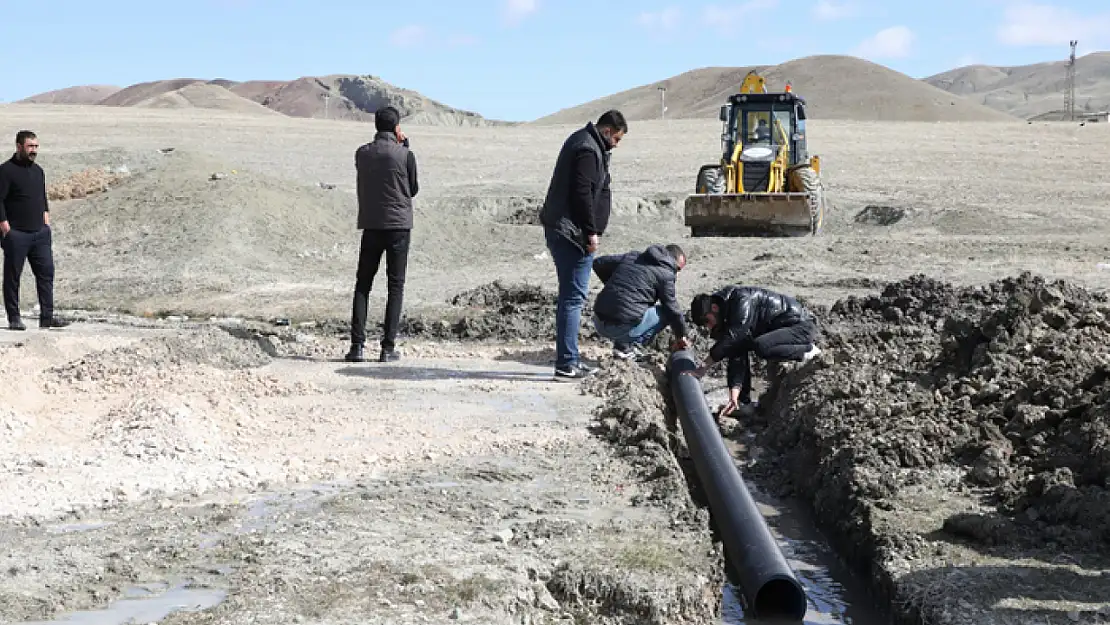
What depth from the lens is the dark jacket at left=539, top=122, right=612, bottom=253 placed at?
8227 mm

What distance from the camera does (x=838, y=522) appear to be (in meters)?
6.76

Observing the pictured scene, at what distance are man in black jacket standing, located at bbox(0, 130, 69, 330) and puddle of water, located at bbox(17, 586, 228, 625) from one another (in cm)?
664

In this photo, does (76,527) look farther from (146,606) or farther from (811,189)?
(811,189)

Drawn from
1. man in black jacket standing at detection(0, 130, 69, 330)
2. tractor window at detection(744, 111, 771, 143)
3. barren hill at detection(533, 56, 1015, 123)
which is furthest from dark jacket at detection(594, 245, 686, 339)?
barren hill at detection(533, 56, 1015, 123)

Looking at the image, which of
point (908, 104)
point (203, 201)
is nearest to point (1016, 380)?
point (203, 201)

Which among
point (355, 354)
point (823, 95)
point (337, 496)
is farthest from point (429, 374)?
point (823, 95)

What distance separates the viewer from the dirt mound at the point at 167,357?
27.5ft

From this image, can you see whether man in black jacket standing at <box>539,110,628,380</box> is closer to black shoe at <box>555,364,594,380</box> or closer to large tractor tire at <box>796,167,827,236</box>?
black shoe at <box>555,364,594,380</box>

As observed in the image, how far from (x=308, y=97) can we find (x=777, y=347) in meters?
148

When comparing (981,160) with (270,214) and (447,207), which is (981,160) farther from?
(270,214)

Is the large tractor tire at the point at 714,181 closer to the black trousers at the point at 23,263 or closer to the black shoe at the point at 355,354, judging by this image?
the black shoe at the point at 355,354

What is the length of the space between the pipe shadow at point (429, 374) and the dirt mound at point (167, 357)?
0.88 metres

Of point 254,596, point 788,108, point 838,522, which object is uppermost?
point 788,108

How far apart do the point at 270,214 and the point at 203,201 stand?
41.0 inches
